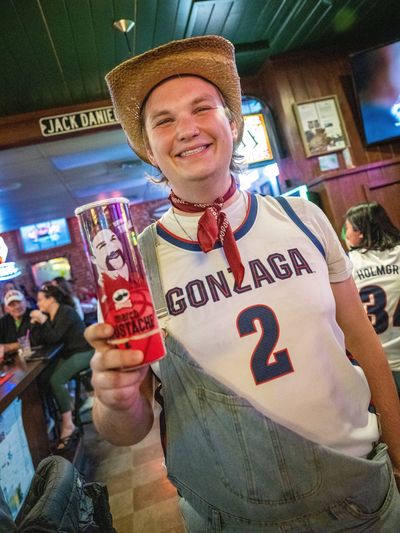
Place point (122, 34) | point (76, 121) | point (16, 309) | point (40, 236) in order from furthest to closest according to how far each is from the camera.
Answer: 1. point (40, 236)
2. point (16, 309)
3. point (76, 121)
4. point (122, 34)

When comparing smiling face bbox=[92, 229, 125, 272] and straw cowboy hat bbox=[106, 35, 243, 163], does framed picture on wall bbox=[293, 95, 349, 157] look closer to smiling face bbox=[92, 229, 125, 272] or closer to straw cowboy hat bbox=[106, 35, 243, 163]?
straw cowboy hat bbox=[106, 35, 243, 163]

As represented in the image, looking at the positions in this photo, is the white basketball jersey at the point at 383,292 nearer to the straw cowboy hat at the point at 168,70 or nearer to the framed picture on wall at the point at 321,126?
the straw cowboy hat at the point at 168,70

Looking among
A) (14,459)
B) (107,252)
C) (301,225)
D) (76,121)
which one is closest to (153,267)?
(107,252)

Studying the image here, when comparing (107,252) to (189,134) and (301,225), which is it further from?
(301,225)

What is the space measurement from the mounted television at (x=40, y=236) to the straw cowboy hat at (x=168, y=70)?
10.6 metres

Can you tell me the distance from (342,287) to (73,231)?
11.0 m

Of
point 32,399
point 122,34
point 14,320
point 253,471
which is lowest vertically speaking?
point 32,399

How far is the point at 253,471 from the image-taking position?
2.70 ft

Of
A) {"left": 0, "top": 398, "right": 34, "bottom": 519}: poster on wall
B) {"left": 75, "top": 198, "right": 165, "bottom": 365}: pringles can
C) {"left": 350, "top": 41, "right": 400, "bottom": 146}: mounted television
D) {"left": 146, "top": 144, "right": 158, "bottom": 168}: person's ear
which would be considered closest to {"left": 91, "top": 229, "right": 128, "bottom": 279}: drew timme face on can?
{"left": 75, "top": 198, "right": 165, "bottom": 365}: pringles can

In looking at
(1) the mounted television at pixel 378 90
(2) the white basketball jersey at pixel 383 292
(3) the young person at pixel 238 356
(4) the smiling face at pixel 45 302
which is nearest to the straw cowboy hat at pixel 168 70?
(3) the young person at pixel 238 356

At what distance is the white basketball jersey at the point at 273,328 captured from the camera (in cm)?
87

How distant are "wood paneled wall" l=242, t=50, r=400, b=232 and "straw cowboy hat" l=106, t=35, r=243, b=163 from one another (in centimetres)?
287

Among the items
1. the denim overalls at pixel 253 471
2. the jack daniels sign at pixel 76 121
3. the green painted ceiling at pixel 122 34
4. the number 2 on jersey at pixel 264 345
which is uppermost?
the green painted ceiling at pixel 122 34

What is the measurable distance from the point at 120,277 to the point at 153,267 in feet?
1.02
